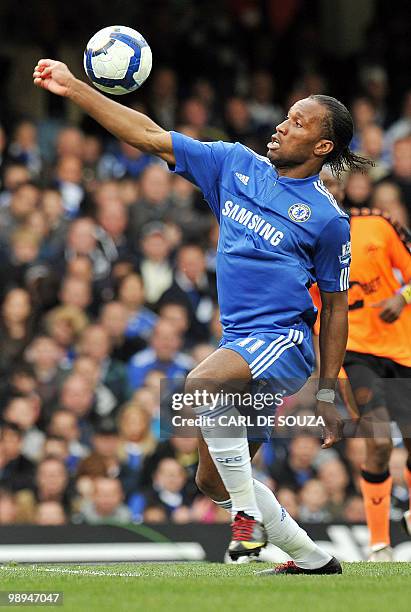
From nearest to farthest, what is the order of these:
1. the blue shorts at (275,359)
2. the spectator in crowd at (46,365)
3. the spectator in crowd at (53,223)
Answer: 1. the blue shorts at (275,359)
2. the spectator in crowd at (46,365)
3. the spectator in crowd at (53,223)

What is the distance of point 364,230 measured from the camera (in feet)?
31.7

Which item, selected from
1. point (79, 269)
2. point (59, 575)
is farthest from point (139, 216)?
point (59, 575)

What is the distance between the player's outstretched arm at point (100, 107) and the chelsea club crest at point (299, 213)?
2.59ft

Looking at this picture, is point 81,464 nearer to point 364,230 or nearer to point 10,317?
point 10,317

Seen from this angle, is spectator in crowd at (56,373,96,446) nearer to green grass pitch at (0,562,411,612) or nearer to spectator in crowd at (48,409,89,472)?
spectator in crowd at (48,409,89,472)

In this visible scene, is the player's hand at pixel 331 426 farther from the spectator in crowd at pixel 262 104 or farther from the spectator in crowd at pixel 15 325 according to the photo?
the spectator in crowd at pixel 262 104

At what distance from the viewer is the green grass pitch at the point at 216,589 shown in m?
5.89

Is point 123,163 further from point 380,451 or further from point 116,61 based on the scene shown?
point 116,61

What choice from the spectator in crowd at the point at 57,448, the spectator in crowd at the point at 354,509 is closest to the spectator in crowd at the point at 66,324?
the spectator in crowd at the point at 57,448

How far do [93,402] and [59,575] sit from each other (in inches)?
204

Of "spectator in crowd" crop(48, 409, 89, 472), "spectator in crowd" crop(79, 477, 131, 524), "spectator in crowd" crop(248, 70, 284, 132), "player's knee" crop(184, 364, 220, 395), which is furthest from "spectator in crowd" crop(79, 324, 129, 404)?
"player's knee" crop(184, 364, 220, 395)

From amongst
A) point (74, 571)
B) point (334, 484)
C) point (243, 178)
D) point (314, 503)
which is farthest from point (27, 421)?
point (243, 178)

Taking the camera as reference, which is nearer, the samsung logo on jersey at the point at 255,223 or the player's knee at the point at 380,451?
the samsung logo on jersey at the point at 255,223

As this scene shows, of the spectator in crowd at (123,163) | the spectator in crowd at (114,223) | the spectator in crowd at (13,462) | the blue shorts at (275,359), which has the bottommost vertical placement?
the spectator in crowd at (13,462)
